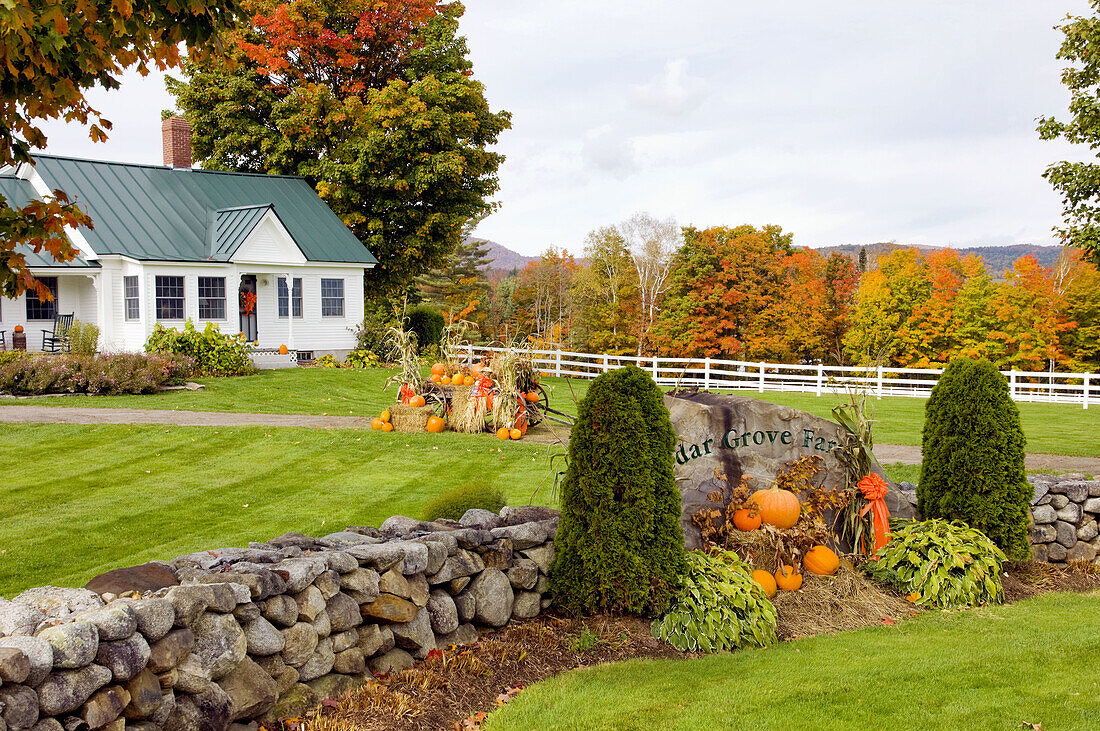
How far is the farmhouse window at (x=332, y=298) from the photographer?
2778 centimetres

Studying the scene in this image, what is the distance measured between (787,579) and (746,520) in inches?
20.5

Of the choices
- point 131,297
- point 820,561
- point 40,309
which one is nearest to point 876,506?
point 820,561

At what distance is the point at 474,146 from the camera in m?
30.3

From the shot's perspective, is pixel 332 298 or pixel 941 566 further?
pixel 332 298

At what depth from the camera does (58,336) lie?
76.0 ft

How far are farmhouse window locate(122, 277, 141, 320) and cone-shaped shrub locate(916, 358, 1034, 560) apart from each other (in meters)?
21.7

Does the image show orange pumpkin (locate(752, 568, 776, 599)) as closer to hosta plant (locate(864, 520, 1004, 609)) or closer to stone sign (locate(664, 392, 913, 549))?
stone sign (locate(664, 392, 913, 549))

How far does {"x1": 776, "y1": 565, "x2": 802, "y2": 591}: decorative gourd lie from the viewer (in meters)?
6.46

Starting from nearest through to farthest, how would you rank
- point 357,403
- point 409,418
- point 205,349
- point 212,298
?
1. point 409,418
2. point 357,403
3. point 205,349
4. point 212,298

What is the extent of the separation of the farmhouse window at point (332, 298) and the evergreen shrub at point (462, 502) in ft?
72.2

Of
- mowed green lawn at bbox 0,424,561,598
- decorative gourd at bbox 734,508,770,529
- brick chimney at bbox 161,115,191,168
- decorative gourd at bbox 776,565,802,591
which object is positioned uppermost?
brick chimney at bbox 161,115,191,168

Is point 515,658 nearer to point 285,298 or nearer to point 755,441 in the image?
point 755,441

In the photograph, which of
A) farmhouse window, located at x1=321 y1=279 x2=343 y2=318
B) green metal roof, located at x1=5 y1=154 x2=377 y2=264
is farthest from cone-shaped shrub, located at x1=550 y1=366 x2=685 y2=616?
farmhouse window, located at x1=321 y1=279 x2=343 y2=318

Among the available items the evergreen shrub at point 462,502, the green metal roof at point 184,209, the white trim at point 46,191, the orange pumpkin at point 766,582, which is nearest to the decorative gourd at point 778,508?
the orange pumpkin at point 766,582
